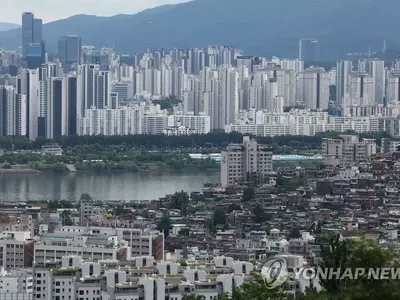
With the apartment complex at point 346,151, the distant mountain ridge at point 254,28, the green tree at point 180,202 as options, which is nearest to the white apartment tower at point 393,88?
the apartment complex at point 346,151

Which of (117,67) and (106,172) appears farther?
(117,67)

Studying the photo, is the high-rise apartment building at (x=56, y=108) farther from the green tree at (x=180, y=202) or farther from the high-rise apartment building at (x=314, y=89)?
the green tree at (x=180, y=202)

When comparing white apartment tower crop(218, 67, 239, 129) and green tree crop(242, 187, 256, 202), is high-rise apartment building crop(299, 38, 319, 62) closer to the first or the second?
white apartment tower crop(218, 67, 239, 129)

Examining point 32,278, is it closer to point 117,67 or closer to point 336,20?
point 117,67

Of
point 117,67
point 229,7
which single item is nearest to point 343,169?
point 117,67

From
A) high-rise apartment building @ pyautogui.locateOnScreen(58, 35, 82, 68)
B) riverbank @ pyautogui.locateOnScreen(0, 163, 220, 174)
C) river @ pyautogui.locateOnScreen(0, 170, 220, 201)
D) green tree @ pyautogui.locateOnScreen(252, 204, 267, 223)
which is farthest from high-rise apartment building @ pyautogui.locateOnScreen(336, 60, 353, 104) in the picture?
green tree @ pyautogui.locateOnScreen(252, 204, 267, 223)
